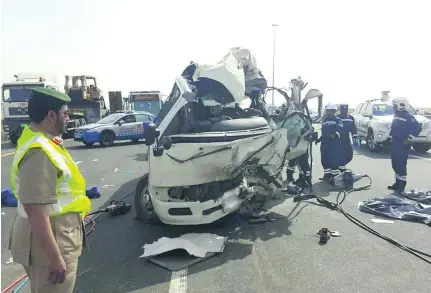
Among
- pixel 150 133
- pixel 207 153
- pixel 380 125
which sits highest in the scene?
pixel 150 133

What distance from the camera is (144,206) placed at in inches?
231

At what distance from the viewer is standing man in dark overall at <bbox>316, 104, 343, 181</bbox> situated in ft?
28.1

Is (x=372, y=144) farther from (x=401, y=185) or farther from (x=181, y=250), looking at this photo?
(x=181, y=250)

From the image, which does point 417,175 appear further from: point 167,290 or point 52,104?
point 52,104

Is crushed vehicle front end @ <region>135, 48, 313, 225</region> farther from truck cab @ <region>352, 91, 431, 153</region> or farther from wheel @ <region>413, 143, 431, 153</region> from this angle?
wheel @ <region>413, 143, 431, 153</region>

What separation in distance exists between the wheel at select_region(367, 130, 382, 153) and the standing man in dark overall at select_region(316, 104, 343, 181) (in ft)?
20.4

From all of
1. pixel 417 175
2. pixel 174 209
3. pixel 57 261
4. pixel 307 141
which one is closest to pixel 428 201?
pixel 307 141

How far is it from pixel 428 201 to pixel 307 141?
229cm

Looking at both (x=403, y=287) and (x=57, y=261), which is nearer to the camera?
(x=57, y=261)

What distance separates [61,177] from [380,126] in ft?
44.1

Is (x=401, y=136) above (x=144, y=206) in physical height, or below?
above

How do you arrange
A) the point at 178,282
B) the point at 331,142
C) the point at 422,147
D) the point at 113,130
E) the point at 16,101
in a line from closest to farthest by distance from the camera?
the point at 178,282 → the point at 331,142 → the point at 422,147 → the point at 113,130 → the point at 16,101

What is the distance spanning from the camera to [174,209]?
4828 mm

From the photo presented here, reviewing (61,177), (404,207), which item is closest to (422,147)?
(404,207)
